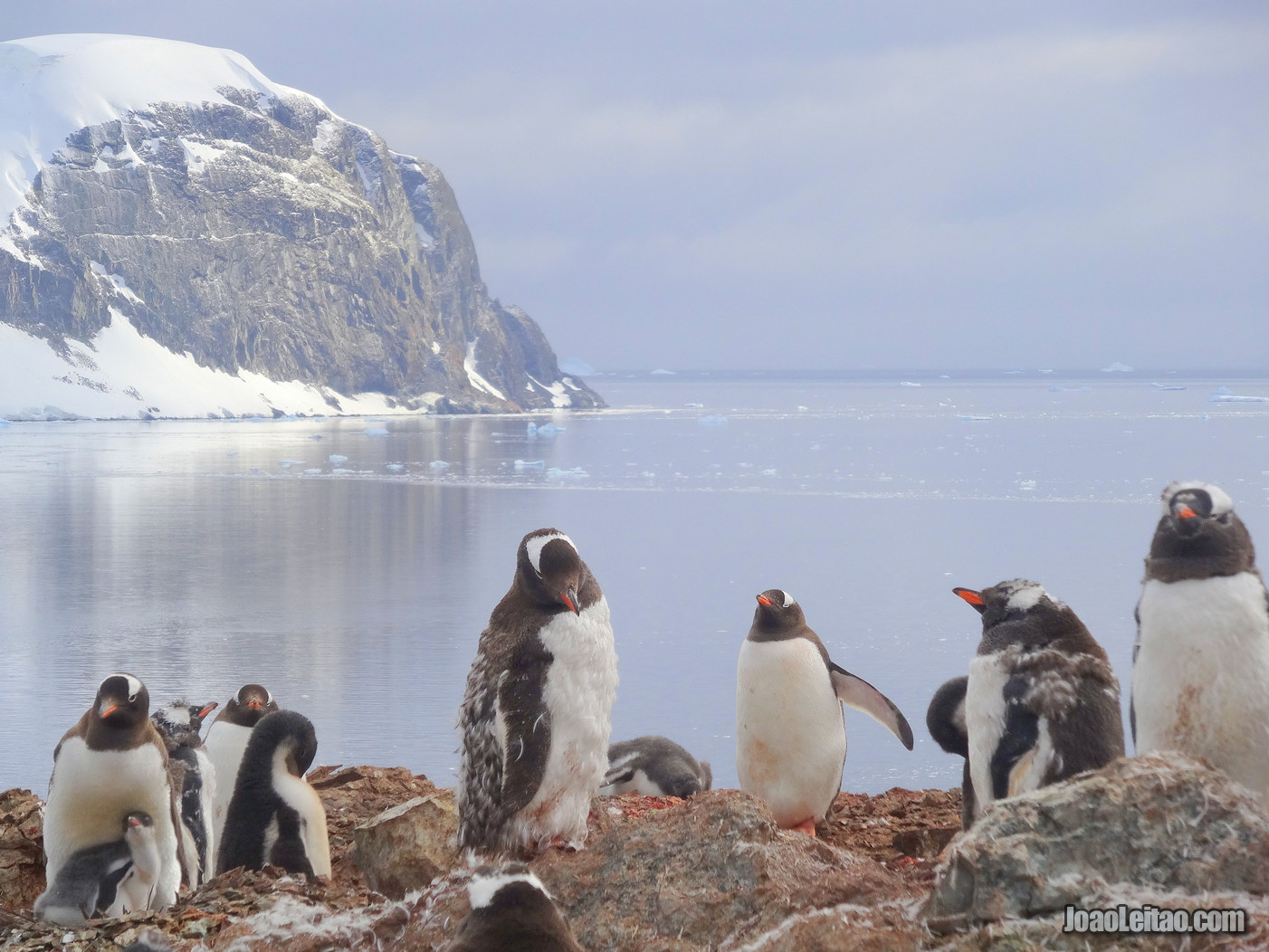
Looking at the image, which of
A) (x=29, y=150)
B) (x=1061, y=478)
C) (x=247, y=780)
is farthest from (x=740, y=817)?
(x=29, y=150)

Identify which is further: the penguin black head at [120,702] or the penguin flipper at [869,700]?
the penguin flipper at [869,700]

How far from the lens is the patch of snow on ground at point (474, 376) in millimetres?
72994

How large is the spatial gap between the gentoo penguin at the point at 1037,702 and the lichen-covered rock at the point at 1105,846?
891mm

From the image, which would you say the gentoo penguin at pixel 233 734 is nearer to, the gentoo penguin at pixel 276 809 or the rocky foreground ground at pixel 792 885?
the gentoo penguin at pixel 276 809

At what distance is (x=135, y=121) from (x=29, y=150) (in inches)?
255

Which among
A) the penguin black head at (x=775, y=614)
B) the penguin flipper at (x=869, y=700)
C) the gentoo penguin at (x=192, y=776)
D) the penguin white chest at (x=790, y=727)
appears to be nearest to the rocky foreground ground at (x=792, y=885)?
the gentoo penguin at (x=192, y=776)

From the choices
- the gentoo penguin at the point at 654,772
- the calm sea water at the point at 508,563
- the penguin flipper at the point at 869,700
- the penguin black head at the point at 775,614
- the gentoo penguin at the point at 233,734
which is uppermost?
the penguin black head at the point at 775,614

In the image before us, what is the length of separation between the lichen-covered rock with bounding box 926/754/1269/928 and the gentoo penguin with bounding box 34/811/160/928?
2.37m

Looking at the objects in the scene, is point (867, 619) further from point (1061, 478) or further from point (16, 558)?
point (1061, 478)

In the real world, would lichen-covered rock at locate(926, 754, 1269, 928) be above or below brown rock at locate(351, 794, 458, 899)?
above

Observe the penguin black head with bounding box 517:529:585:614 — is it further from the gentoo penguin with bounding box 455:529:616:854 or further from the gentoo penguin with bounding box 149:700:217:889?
the gentoo penguin with bounding box 149:700:217:889

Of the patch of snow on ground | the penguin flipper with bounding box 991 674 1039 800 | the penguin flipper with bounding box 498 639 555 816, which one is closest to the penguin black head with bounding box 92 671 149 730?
the penguin flipper with bounding box 498 639 555 816

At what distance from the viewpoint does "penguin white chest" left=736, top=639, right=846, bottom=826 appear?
159 inches

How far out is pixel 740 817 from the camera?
2418 mm
